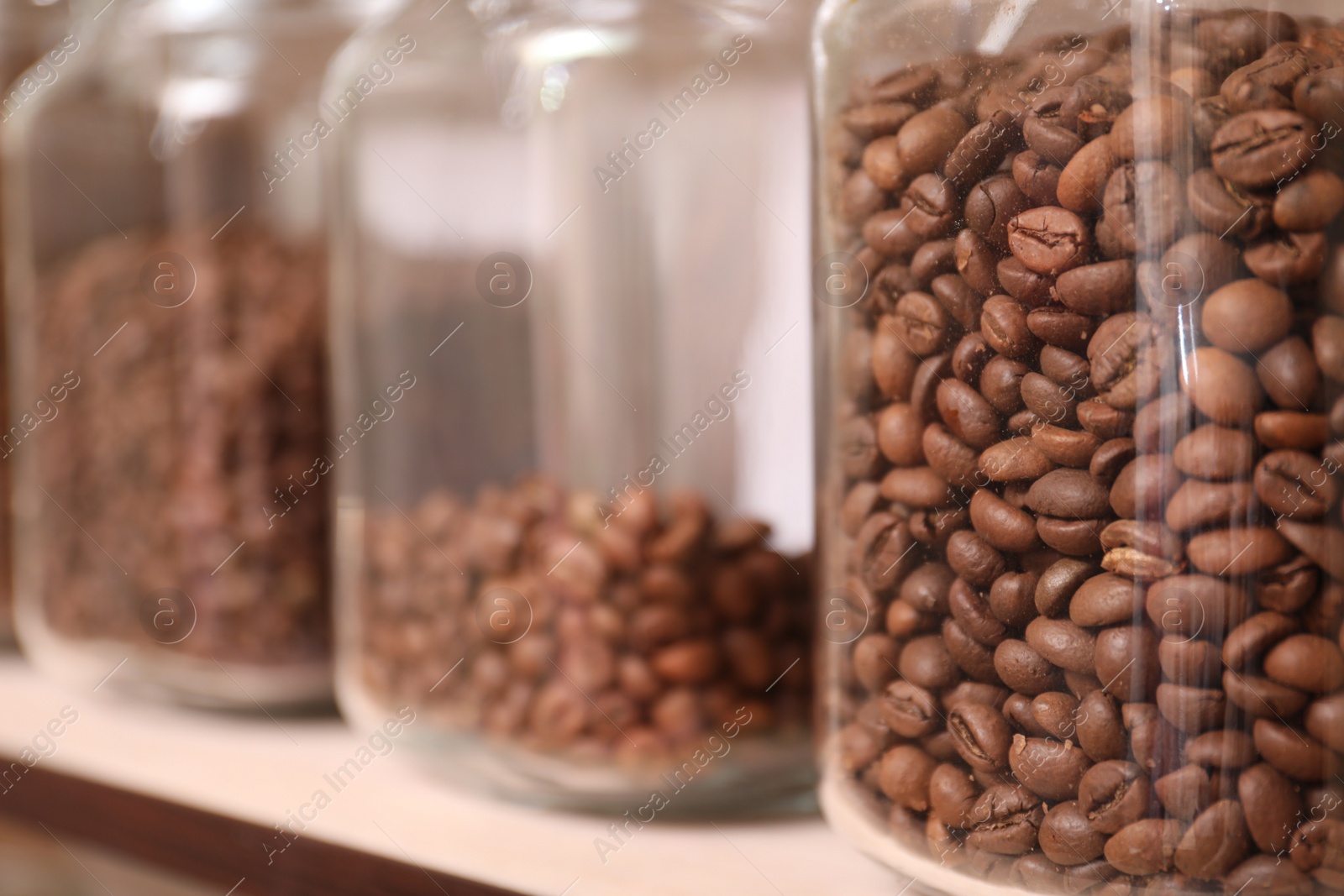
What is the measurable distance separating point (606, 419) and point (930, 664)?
240mm

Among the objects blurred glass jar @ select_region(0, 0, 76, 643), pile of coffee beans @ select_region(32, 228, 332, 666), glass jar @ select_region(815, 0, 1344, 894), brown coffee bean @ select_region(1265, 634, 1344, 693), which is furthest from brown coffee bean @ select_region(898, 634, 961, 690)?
blurred glass jar @ select_region(0, 0, 76, 643)

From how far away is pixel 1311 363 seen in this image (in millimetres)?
377

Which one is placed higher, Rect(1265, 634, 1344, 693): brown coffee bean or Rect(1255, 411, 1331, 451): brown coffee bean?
Rect(1255, 411, 1331, 451): brown coffee bean

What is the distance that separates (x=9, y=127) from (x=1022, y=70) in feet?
2.69

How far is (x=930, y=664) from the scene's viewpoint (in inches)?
17.2

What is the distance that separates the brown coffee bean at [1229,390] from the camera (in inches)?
15.0

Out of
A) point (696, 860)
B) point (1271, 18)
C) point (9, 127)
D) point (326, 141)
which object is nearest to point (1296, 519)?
point (1271, 18)

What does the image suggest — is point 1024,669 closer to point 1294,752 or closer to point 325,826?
point 1294,752

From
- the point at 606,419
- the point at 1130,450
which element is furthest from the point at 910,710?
the point at 606,419

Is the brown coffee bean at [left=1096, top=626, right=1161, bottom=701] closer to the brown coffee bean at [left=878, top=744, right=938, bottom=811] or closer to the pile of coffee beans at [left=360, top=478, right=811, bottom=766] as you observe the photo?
the brown coffee bean at [left=878, top=744, right=938, bottom=811]

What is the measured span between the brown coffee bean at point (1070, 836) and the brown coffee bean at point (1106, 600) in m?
0.06

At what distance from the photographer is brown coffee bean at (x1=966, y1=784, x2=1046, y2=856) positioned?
0.40m

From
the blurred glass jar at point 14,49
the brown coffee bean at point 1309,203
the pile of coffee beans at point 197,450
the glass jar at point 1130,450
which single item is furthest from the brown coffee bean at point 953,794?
the blurred glass jar at point 14,49

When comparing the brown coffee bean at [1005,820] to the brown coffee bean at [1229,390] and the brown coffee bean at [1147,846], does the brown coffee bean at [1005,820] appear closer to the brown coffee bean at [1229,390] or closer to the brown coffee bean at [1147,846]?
the brown coffee bean at [1147,846]
